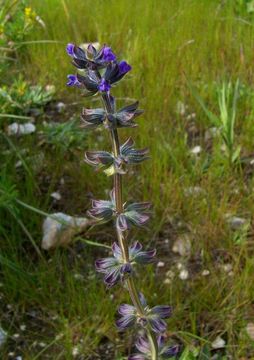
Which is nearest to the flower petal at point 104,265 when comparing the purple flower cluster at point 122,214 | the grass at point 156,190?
the purple flower cluster at point 122,214

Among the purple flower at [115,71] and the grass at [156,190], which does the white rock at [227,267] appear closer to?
the grass at [156,190]

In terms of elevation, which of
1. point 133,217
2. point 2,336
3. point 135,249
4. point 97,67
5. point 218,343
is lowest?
point 218,343

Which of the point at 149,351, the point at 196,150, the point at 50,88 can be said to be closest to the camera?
the point at 149,351

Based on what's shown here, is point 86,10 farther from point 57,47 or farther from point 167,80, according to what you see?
point 167,80

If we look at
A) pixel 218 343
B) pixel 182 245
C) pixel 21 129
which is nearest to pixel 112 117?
pixel 218 343

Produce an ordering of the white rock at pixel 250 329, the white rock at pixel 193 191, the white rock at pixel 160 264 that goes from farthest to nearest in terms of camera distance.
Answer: the white rock at pixel 193 191 → the white rock at pixel 160 264 → the white rock at pixel 250 329

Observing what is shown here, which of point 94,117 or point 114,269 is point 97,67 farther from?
point 114,269

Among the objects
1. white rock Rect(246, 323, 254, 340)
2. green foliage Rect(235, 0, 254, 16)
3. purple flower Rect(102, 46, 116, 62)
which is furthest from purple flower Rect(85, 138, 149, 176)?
green foliage Rect(235, 0, 254, 16)
